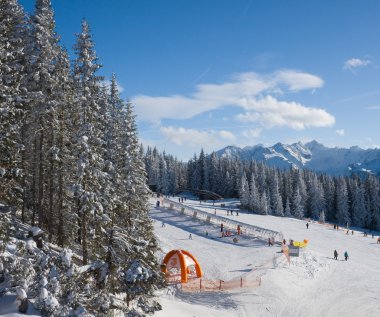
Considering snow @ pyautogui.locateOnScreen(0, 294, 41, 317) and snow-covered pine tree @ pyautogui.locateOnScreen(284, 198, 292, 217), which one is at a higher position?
snow @ pyautogui.locateOnScreen(0, 294, 41, 317)

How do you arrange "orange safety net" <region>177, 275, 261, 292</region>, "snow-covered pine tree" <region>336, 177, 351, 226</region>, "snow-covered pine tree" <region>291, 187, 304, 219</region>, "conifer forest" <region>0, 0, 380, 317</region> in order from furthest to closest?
"snow-covered pine tree" <region>336, 177, 351, 226</region>, "snow-covered pine tree" <region>291, 187, 304, 219</region>, "orange safety net" <region>177, 275, 261, 292</region>, "conifer forest" <region>0, 0, 380, 317</region>

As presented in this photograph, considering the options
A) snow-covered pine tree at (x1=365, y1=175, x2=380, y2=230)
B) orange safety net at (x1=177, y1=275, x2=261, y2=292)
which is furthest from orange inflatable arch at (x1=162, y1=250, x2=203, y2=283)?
snow-covered pine tree at (x1=365, y1=175, x2=380, y2=230)

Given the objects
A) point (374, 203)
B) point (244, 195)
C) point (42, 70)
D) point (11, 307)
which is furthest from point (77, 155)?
point (374, 203)

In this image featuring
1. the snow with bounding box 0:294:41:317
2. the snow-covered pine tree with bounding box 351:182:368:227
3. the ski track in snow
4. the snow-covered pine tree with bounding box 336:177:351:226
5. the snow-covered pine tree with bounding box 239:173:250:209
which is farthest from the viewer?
the snow-covered pine tree with bounding box 336:177:351:226

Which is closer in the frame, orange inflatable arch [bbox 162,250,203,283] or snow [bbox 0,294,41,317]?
snow [bbox 0,294,41,317]

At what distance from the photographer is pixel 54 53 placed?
72.3 ft

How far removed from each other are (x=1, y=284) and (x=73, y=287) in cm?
247

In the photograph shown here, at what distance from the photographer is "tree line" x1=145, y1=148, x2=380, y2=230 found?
99062mm

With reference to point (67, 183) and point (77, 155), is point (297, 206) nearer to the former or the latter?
point (67, 183)

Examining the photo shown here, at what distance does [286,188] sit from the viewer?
106 m

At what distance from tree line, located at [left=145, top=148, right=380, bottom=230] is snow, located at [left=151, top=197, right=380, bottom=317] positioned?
37944 millimetres

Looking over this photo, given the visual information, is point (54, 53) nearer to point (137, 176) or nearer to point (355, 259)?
point (137, 176)

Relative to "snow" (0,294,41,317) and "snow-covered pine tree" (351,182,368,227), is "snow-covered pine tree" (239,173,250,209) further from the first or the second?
"snow" (0,294,41,317)

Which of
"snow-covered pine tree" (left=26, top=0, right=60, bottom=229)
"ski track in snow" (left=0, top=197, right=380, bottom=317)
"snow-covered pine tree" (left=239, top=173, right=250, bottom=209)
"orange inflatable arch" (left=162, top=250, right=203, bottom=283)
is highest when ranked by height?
"snow-covered pine tree" (left=26, top=0, right=60, bottom=229)
